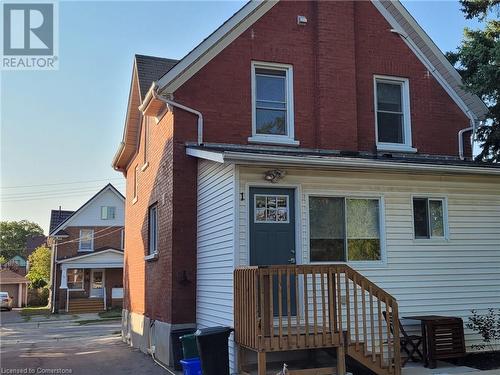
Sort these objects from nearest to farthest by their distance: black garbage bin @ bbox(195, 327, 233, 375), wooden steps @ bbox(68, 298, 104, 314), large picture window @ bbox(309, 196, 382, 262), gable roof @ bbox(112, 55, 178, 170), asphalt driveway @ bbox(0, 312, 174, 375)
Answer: black garbage bin @ bbox(195, 327, 233, 375)
large picture window @ bbox(309, 196, 382, 262)
asphalt driveway @ bbox(0, 312, 174, 375)
gable roof @ bbox(112, 55, 178, 170)
wooden steps @ bbox(68, 298, 104, 314)

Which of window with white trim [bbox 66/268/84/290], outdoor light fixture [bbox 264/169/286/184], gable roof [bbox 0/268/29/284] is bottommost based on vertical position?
gable roof [bbox 0/268/29/284]

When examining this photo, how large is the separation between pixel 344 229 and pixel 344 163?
1416mm

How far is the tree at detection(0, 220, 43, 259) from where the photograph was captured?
91.4m

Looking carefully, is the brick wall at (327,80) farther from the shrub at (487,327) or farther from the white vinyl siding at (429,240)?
the shrub at (487,327)

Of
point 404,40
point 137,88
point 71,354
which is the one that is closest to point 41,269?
point 71,354

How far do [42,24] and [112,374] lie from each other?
316 inches

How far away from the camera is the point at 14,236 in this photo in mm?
95375

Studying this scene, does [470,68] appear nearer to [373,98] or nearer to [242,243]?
[373,98]

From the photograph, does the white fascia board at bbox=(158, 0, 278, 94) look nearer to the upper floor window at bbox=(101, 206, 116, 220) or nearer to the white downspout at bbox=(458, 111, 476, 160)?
the white downspout at bbox=(458, 111, 476, 160)

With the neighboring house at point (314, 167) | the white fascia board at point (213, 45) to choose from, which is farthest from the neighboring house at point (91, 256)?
the white fascia board at point (213, 45)

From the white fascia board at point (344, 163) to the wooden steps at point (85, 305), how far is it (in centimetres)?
3129

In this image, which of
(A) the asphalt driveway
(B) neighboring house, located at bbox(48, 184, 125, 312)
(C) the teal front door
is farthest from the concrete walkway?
(B) neighboring house, located at bbox(48, 184, 125, 312)

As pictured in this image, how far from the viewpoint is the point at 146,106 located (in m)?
12.8

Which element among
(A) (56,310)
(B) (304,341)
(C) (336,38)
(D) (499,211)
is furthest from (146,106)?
(A) (56,310)
